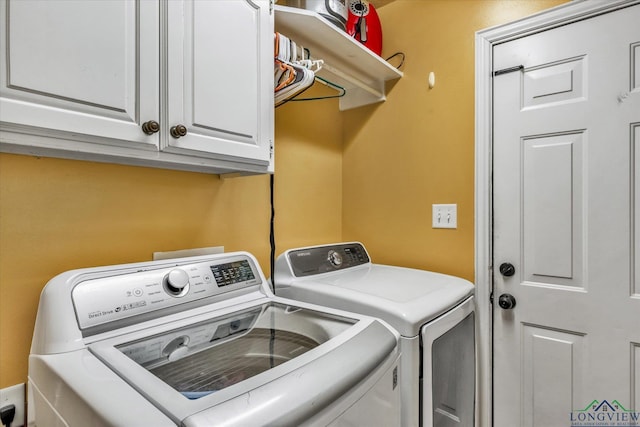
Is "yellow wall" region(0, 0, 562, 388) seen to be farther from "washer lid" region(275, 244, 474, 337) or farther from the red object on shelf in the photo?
"washer lid" region(275, 244, 474, 337)

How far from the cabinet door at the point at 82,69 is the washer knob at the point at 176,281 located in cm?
41

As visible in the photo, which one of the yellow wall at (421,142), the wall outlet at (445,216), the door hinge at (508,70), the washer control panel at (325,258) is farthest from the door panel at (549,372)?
the door hinge at (508,70)

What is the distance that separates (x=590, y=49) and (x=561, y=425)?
5.46 feet

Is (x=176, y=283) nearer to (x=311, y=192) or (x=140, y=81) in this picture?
(x=140, y=81)

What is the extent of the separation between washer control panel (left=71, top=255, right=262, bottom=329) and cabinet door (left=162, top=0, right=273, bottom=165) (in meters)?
0.40

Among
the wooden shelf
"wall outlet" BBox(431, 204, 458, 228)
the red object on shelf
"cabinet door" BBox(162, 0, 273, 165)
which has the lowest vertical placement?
"wall outlet" BBox(431, 204, 458, 228)

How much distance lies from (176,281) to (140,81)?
60 centimetres

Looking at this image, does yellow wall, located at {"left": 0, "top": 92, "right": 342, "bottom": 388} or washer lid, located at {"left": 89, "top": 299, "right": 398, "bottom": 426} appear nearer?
washer lid, located at {"left": 89, "top": 299, "right": 398, "bottom": 426}

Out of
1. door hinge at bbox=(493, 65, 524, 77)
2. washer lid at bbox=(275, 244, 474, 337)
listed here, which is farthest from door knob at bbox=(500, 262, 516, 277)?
door hinge at bbox=(493, 65, 524, 77)

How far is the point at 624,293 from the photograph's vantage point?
54.3 inches

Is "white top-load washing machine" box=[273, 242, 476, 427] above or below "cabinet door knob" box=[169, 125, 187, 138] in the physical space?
below

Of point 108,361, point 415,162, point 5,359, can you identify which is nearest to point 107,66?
point 108,361

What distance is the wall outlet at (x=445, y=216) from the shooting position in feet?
5.88

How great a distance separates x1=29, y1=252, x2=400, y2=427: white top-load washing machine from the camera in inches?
23.9
